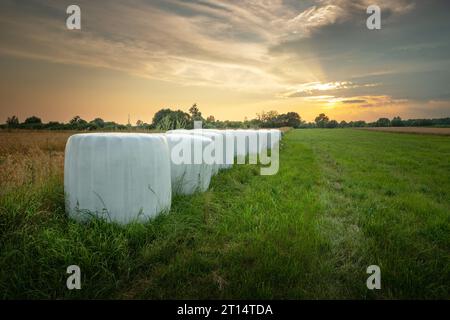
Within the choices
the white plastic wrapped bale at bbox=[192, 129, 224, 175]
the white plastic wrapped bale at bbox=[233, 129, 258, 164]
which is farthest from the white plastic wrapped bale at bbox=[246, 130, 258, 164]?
the white plastic wrapped bale at bbox=[192, 129, 224, 175]

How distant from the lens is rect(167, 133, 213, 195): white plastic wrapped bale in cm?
493

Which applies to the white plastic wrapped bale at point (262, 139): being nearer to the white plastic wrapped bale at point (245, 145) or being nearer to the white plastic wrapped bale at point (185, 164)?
the white plastic wrapped bale at point (245, 145)

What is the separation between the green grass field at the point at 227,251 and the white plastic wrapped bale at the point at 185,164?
1.53 feet

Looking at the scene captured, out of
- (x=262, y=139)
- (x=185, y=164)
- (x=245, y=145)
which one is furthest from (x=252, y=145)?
(x=185, y=164)

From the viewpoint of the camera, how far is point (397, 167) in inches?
399

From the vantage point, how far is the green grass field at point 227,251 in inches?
101

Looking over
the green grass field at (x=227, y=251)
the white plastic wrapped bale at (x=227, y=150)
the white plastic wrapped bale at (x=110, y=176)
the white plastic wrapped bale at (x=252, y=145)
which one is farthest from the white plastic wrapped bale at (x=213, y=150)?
the white plastic wrapped bale at (x=252, y=145)

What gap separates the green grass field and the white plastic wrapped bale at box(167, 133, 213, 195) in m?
0.47

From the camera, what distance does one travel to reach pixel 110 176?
3361 millimetres

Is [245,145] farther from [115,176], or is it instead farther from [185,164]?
[115,176]

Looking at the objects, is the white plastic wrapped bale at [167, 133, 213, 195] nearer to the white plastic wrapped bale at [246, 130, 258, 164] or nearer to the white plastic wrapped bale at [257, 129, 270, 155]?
the white plastic wrapped bale at [246, 130, 258, 164]

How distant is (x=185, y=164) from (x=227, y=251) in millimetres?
2131
